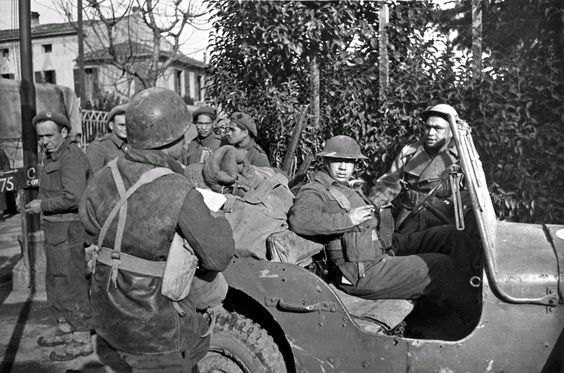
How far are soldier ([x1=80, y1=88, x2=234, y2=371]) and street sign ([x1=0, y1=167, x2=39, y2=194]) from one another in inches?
141

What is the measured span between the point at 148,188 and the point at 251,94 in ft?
15.5

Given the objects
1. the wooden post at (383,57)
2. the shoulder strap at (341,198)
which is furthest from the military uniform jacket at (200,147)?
the shoulder strap at (341,198)

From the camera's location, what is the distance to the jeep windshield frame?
→ 2732mm

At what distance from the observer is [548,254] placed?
2.91 metres

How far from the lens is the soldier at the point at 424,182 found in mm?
4215

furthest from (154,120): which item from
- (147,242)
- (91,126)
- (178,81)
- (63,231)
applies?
(178,81)

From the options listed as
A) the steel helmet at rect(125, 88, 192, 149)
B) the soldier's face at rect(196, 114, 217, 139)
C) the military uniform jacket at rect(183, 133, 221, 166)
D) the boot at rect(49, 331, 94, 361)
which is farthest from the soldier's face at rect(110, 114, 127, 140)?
the steel helmet at rect(125, 88, 192, 149)

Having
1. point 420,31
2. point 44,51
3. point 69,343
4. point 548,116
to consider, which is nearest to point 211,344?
point 69,343

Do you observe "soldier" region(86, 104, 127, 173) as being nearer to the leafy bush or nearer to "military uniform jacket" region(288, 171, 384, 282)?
the leafy bush

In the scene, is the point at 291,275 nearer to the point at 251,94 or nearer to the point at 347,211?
the point at 347,211

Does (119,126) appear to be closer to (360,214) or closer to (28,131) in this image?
(28,131)

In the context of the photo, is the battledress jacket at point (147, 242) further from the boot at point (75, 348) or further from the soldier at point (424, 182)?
the boot at point (75, 348)

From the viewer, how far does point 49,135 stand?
5066 mm

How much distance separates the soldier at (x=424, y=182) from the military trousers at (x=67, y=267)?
8.65 ft
